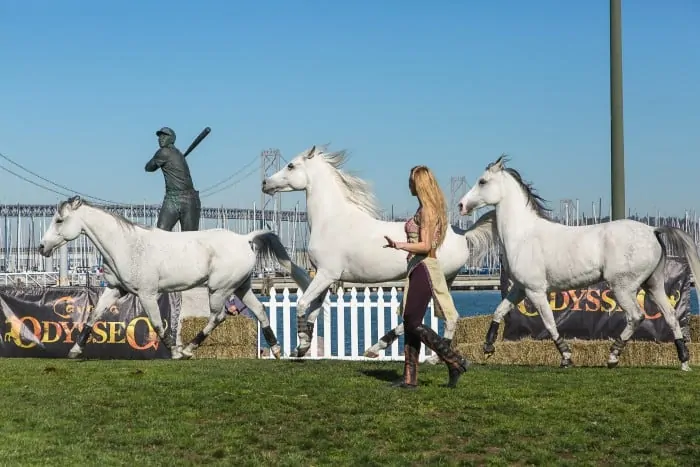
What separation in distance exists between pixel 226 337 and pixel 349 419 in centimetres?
959

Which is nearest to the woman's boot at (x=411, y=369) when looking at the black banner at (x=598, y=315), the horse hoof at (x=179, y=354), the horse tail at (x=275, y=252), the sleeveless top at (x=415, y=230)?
the sleeveless top at (x=415, y=230)

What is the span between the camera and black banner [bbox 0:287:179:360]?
62.4 ft

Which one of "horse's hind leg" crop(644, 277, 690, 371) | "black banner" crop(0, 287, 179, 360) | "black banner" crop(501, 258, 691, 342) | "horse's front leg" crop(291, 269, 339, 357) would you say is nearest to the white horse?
"horse's front leg" crop(291, 269, 339, 357)

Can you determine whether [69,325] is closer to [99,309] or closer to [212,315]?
[99,309]

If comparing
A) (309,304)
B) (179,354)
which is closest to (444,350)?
(309,304)

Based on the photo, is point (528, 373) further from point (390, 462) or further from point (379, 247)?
point (390, 462)

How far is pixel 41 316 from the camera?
1947 cm

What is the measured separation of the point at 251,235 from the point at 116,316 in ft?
13.9

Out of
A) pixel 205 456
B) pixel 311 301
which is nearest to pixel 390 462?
pixel 205 456

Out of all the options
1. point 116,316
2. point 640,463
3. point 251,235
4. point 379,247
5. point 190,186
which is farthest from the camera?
point 116,316

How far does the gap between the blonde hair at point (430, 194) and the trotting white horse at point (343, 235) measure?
3084 millimetres

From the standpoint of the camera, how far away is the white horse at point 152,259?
1529 cm

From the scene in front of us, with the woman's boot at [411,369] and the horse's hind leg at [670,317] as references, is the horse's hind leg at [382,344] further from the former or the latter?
the horse's hind leg at [670,317]

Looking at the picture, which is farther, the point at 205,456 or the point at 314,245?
the point at 314,245
